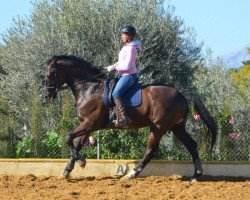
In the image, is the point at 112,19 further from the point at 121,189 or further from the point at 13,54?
the point at 121,189

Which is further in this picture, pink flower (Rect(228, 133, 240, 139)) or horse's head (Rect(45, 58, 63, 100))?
pink flower (Rect(228, 133, 240, 139))

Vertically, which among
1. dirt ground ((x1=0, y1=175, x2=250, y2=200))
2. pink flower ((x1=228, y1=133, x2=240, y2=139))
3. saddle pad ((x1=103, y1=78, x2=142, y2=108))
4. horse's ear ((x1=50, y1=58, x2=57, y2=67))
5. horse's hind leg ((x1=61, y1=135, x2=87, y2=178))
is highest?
horse's ear ((x1=50, y1=58, x2=57, y2=67))

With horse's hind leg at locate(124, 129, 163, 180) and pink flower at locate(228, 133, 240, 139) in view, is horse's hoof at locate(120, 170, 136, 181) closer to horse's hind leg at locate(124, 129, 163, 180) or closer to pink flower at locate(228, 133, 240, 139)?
horse's hind leg at locate(124, 129, 163, 180)

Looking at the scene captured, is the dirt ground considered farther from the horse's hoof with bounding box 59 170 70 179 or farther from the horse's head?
the horse's head

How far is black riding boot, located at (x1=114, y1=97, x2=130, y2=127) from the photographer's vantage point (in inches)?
446

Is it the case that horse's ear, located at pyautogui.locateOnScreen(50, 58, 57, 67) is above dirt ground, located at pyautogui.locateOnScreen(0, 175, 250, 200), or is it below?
above

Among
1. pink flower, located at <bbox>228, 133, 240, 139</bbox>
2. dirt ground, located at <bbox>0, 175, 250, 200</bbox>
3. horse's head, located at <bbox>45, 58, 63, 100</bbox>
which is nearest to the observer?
dirt ground, located at <bbox>0, 175, 250, 200</bbox>

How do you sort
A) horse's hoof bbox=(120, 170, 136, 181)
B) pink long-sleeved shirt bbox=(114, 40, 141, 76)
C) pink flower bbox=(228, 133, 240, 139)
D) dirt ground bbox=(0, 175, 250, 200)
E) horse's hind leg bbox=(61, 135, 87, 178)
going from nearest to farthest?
1. dirt ground bbox=(0, 175, 250, 200)
2. pink long-sleeved shirt bbox=(114, 40, 141, 76)
3. horse's hoof bbox=(120, 170, 136, 181)
4. horse's hind leg bbox=(61, 135, 87, 178)
5. pink flower bbox=(228, 133, 240, 139)

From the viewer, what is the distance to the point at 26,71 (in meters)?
22.8

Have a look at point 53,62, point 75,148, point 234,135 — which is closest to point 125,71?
point 53,62

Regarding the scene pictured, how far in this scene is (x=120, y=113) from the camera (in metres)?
11.4

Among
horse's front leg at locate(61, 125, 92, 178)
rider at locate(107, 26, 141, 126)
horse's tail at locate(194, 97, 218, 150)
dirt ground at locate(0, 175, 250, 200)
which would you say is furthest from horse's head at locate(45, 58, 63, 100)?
horse's tail at locate(194, 97, 218, 150)

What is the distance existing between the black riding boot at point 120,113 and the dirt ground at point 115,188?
3.51 ft

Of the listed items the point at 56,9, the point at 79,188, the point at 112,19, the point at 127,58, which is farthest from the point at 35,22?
the point at 79,188
